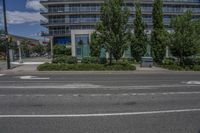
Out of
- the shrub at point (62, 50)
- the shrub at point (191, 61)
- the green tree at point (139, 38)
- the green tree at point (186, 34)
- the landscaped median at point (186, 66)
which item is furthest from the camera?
the shrub at point (62, 50)

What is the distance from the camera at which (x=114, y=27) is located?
78.4ft

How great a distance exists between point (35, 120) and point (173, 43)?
21.3 meters

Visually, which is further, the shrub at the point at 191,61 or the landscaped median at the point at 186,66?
the shrub at the point at 191,61

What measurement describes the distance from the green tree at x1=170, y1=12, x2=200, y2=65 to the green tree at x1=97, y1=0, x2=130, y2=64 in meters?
5.05

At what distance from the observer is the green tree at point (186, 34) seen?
24297 millimetres

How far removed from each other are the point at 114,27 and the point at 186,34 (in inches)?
282

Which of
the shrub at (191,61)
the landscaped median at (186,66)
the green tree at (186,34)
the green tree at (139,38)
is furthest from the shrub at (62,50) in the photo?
the green tree at (186,34)

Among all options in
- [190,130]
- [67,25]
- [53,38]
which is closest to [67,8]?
[67,25]

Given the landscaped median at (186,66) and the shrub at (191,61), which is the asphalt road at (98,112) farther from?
the shrub at (191,61)

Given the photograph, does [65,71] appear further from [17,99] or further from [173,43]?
[17,99]

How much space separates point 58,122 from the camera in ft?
21.0

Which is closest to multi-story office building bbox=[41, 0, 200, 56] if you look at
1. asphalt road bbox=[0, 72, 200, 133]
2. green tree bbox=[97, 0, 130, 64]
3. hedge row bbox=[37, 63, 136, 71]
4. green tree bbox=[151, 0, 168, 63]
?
green tree bbox=[151, 0, 168, 63]

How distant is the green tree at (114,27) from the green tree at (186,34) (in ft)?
16.6

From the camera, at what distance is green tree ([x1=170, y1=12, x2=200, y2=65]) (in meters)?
24.3
